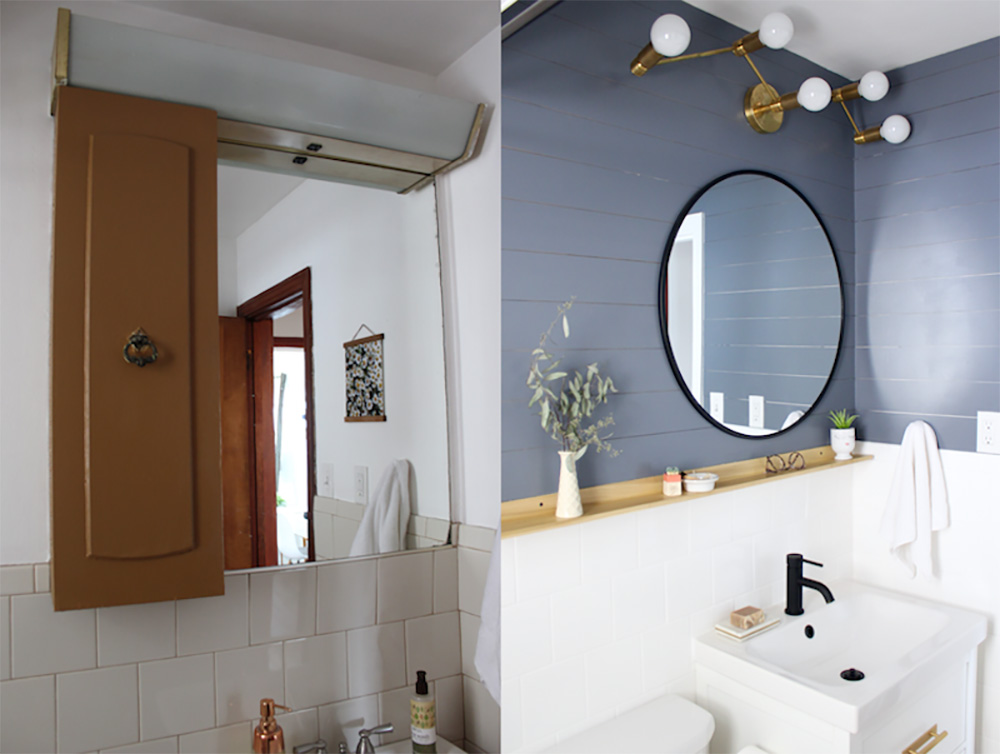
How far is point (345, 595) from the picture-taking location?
0.28m

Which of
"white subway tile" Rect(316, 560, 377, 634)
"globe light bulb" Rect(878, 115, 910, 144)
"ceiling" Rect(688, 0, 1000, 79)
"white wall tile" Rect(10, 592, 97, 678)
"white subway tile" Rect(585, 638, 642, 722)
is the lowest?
"white subway tile" Rect(585, 638, 642, 722)

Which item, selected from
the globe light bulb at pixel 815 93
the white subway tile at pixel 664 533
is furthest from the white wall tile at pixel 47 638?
the globe light bulb at pixel 815 93

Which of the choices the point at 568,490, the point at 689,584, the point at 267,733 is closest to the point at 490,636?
the point at 267,733

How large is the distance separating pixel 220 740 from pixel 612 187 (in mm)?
863

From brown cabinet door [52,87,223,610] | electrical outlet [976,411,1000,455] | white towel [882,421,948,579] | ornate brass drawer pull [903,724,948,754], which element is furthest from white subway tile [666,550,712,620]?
brown cabinet door [52,87,223,610]

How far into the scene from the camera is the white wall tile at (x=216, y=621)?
0.22 meters

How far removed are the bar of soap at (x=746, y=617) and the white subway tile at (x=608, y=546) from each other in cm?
27

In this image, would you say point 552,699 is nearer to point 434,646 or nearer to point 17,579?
point 434,646

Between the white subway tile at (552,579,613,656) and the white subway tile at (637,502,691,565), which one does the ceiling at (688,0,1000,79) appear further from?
the white subway tile at (552,579,613,656)

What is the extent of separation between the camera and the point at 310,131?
27 cm

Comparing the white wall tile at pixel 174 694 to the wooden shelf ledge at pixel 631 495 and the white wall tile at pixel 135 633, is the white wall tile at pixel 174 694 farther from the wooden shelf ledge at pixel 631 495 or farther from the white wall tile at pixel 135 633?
the wooden shelf ledge at pixel 631 495

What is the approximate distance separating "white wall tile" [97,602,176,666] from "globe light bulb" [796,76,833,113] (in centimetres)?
125

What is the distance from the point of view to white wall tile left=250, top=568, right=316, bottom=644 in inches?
10.0

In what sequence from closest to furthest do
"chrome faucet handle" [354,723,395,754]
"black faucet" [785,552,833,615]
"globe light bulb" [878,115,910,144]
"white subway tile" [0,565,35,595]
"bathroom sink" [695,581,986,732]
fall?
"white subway tile" [0,565,35,595] < "chrome faucet handle" [354,723,395,754] < "bathroom sink" [695,581,986,732] < "black faucet" [785,552,833,615] < "globe light bulb" [878,115,910,144]
